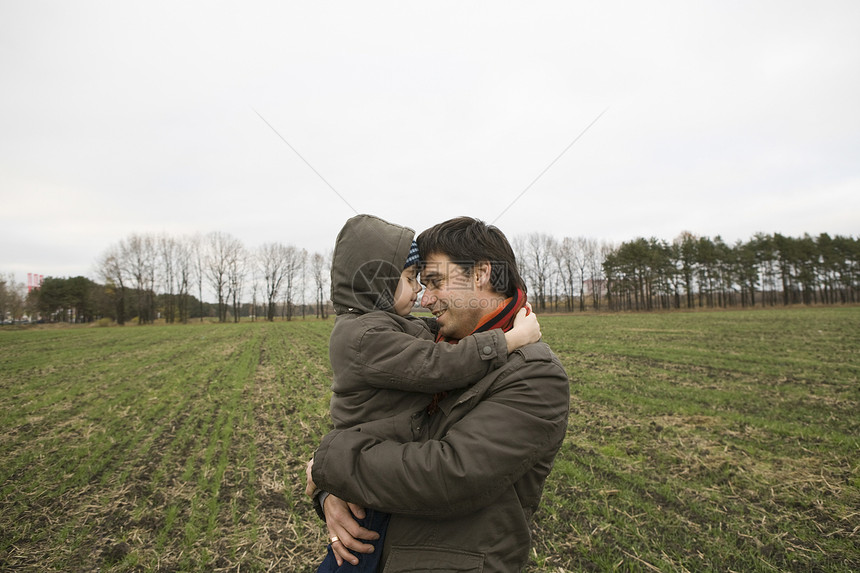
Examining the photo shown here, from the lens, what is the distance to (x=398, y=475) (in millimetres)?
1398

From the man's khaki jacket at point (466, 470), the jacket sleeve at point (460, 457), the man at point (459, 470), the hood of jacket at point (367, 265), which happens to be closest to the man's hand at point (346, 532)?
the man at point (459, 470)

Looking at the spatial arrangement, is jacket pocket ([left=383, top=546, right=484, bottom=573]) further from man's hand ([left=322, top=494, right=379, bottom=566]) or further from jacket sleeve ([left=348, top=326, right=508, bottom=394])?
jacket sleeve ([left=348, top=326, right=508, bottom=394])

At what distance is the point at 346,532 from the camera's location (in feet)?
5.36

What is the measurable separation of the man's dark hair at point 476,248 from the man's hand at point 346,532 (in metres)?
1.21

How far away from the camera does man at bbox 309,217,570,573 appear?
4.57ft

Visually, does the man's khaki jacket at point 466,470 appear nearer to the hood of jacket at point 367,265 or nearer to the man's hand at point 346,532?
the man's hand at point 346,532

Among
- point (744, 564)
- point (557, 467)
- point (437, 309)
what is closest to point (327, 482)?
point (437, 309)

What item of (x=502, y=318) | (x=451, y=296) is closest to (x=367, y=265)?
(x=451, y=296)

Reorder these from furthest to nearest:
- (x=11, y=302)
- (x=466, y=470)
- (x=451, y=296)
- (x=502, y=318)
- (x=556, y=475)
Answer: (x=11, y=302) → (x=556, y=475) → (x=451, y=296) → (x=502, y=318) → (x=466, y=470)

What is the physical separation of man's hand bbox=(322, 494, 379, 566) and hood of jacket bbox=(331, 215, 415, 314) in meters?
0.89

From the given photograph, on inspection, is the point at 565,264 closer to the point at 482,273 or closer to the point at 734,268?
the point at 734,268

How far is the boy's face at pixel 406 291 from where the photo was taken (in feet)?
6.70

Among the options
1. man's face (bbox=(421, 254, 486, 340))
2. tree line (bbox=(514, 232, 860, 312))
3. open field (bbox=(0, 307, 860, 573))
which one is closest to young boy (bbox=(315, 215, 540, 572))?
man's face (bbox=(421, 254, 486, 340))

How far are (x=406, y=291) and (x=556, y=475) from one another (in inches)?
200
